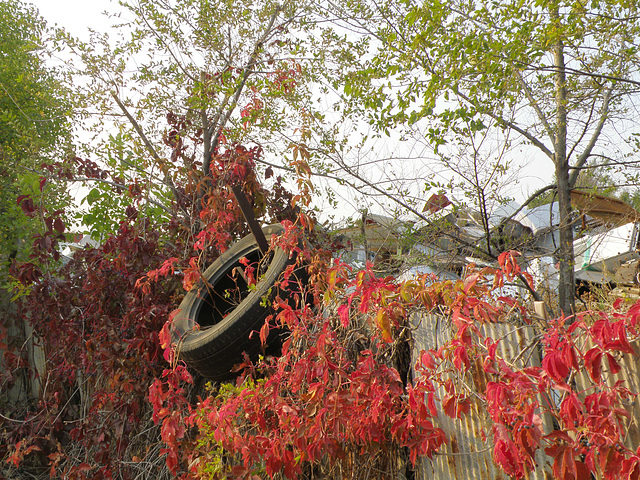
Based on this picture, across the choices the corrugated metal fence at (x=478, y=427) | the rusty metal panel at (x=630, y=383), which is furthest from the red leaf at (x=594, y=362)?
the corrugated metal fence at (x=478, y=427)

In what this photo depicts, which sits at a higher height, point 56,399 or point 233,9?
point 233,9

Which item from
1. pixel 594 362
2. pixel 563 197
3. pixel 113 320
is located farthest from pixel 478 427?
pixel 563 197

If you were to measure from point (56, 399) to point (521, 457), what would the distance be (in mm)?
4142

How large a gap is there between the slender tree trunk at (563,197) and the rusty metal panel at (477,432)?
3.30 meters

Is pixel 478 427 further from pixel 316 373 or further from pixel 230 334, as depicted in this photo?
pixel 230 334

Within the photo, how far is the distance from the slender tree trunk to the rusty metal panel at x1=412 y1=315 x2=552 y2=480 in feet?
10.8

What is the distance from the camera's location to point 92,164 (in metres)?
5.07

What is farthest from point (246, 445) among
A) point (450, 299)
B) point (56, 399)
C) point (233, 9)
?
point (233, 9)

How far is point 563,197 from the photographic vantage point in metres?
5.77

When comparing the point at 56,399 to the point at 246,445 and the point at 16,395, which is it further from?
the point at 246,445

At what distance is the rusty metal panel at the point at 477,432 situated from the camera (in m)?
2.15

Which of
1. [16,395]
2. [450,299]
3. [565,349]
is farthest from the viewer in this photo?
[16,395]

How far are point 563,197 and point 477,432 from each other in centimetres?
443

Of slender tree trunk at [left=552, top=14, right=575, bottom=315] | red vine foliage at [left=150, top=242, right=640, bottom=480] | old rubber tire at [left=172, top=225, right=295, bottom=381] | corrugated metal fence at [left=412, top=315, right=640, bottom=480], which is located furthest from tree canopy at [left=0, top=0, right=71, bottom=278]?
slender tree trunk at [left=552, top=14, right=575, bottom=315]
